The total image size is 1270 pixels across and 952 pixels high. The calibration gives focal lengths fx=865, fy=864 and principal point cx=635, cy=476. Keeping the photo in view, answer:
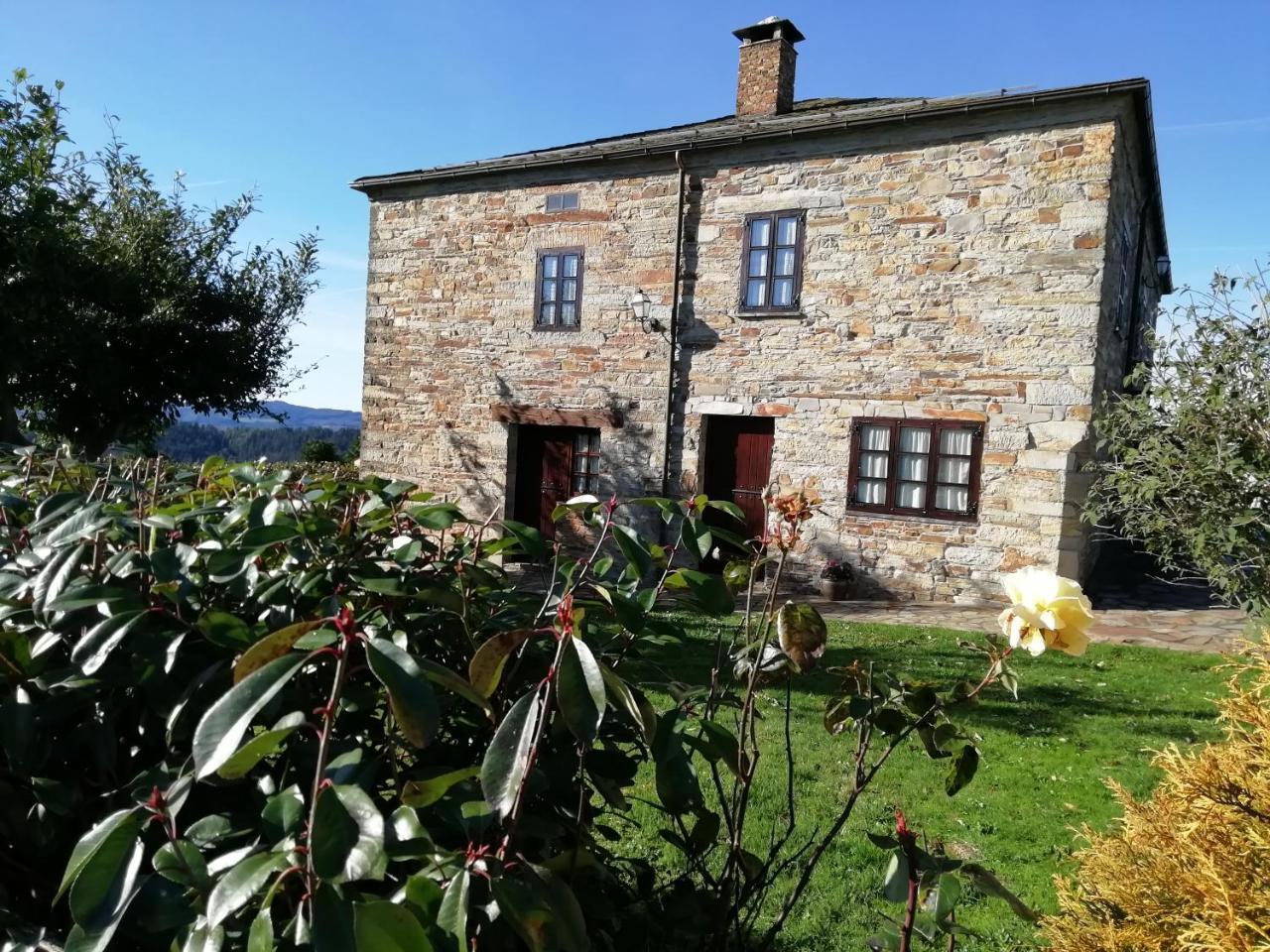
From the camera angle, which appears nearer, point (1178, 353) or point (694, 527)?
point (694, 527)

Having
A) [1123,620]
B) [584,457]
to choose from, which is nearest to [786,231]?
[584,457]

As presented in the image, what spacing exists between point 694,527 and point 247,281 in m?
17.2

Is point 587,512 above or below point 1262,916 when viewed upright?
above

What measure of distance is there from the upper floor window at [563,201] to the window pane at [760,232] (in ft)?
8.91

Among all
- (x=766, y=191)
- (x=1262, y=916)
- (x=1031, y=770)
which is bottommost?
(x=1031, y=770)

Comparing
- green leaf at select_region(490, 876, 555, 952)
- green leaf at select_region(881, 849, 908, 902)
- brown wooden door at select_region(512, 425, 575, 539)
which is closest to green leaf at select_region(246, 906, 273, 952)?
green leaf at select_region(490, 876, 555, 952)

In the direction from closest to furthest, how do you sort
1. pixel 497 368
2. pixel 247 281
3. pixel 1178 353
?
pixel 1178 353, pixel 497 368, pixel 247 281

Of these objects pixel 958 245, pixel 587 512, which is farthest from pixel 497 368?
pixel 587 512

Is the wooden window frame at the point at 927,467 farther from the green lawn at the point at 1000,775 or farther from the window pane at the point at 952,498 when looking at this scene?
the green lawn at the point at 1000,775

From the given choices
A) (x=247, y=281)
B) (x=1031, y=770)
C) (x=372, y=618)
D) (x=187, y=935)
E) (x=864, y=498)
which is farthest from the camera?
(x=247, y=281)

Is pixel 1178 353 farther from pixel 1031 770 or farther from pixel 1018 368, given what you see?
pixel 1031 770

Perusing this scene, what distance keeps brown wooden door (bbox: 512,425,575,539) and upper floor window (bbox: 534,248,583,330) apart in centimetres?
156

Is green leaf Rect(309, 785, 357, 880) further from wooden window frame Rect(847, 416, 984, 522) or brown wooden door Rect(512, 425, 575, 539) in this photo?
brown wooden door Rect(512, 425, 575, 539)

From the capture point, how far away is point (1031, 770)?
16.2ft
